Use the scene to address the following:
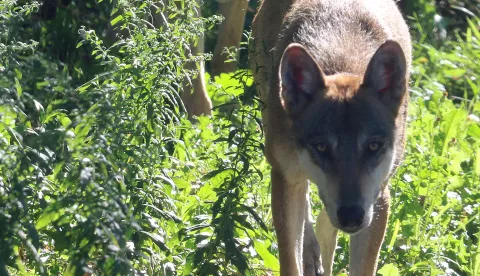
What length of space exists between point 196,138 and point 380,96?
2.37 m

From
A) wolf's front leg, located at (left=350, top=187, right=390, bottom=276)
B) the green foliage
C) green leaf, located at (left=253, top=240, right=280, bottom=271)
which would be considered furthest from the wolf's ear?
green leaf, located at (left=253, top=240, right=280, bottom=271)

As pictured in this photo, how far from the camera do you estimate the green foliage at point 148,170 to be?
3.59 meters

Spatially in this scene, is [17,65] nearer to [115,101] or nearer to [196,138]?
[115,101]

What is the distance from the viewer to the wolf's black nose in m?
4.93

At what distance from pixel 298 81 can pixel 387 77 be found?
1.70 ft

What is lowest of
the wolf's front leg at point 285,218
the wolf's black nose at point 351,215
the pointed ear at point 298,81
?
the wolf's front leg at point 285,218

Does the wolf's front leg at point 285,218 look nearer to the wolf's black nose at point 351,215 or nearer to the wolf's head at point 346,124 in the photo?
the wolf's head at point 346,124

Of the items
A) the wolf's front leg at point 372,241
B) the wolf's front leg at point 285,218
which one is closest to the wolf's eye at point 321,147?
the wolf's front leg at point 285,218

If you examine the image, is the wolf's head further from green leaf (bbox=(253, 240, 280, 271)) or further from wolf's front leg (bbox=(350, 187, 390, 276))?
green leaf (bbox=(253, 240, 280, 271))

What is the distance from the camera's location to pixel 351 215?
16.2 feet

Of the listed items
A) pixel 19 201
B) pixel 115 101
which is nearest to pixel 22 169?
pixel 19 201

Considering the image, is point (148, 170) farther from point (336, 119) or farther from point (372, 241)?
point (372, 241)

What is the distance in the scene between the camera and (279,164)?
566cm

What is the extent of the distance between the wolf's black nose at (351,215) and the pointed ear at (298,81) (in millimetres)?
816
